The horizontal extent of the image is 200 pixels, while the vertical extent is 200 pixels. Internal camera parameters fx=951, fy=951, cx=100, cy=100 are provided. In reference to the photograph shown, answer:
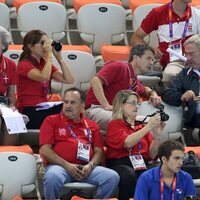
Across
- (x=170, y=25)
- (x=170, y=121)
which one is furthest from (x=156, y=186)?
(x=170, y=25)

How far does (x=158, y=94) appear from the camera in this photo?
7945 millimetres

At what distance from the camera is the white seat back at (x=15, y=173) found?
6520 mm

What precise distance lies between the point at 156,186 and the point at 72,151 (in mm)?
739

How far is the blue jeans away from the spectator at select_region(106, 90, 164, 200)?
0.30ft

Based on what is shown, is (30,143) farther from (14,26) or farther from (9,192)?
(14,26)

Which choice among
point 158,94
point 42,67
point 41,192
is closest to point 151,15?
point 158,94

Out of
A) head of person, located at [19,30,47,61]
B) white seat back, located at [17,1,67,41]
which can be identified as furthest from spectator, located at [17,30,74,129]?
white seat back, located at [17,1,67,41]

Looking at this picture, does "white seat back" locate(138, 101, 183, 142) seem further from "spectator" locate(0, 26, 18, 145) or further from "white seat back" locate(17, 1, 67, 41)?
"white seat back" locate(17, 1, 67, 41)

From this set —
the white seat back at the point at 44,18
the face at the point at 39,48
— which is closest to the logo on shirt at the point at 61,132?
the face at the point at 39,48

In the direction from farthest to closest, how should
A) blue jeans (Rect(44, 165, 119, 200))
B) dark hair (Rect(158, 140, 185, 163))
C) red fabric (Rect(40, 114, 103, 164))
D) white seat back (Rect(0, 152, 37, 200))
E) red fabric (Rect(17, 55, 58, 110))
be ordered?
red fabric (Rect(17, 55, 58, 110)) < red fabric (Rect(40, 114, 103, 164)) < white seat back (Rect(0, 152, 37, 200)) < blue jeans (Rect(44, 165, 119, 200)) < dark hair (Rect(158, 140, 185, 163))

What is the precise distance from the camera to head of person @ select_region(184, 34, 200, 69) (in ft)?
24.3

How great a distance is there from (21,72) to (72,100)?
0.58 metres

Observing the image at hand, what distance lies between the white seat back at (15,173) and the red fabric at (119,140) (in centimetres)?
58

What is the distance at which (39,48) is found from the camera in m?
7.12
